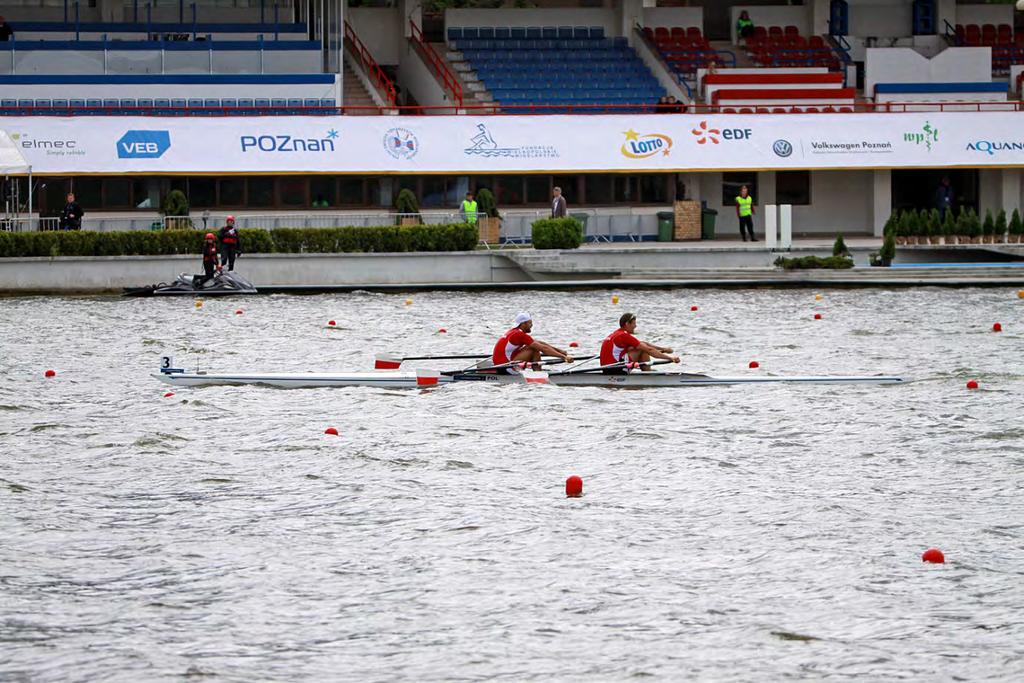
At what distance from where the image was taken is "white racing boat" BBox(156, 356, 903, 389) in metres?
23.3

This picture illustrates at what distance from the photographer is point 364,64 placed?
167ft

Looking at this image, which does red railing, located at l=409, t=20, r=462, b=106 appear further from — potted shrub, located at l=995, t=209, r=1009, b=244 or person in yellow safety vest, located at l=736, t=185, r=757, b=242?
potted shrub, located at l=995, t=209, r=1009, b=244

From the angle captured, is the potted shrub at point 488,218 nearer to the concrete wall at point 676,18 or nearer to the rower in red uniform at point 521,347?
the concrete wall at point 676,18

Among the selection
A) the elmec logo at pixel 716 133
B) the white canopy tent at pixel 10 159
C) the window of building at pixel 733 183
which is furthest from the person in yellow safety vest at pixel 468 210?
the white canopy tent at pixel 10 159

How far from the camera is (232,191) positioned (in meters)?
44.8

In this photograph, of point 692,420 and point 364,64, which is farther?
point 364,64

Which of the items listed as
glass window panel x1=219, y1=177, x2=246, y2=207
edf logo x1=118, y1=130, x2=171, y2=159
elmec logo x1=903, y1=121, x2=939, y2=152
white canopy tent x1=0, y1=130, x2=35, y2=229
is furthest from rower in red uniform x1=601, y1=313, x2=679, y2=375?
elmec logo x1=903, y1=121, x2=939, y2=152

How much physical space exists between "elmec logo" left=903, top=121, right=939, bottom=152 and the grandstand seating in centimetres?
741

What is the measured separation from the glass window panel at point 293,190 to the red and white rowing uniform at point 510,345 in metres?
22.4

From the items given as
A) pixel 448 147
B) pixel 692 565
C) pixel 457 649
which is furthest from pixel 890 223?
pixel 457 649

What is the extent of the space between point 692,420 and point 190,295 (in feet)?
59.9

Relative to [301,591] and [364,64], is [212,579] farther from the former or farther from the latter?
[364,64]

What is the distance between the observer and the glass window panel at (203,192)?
44688 millimetres

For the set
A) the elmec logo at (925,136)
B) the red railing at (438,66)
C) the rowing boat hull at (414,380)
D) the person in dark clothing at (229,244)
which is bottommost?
the rowing boat hull at (414,380)
